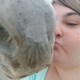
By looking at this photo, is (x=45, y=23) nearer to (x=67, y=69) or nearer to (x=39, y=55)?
(x=39, y=55)

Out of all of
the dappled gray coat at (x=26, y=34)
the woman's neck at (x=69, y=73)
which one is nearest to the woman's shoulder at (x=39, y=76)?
the woman's neck at (x=69, y=73)

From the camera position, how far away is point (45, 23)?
19.8 inches

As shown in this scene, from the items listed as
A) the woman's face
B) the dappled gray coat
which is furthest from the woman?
the dappled gray coat

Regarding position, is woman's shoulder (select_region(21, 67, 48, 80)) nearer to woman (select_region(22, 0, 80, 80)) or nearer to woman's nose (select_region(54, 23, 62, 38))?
woman (select_region(22, 0, 80, 80))

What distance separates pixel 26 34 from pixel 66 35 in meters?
0.38

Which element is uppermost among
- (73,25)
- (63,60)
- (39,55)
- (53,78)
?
(39,55)

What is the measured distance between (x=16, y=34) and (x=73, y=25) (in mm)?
423

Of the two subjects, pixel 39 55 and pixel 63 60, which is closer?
pixel 39 55

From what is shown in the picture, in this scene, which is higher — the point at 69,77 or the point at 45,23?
the point at 45,23

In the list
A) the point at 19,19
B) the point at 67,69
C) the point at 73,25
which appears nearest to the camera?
the point at 19,19

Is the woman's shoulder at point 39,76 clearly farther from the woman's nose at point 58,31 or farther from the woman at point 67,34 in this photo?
the woman's nose at point 58,31

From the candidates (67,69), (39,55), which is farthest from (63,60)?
(39,55)

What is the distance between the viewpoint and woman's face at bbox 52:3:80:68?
84 centimetres

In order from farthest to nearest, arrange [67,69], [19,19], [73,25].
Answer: [67,69], [73,25], [19,19]
